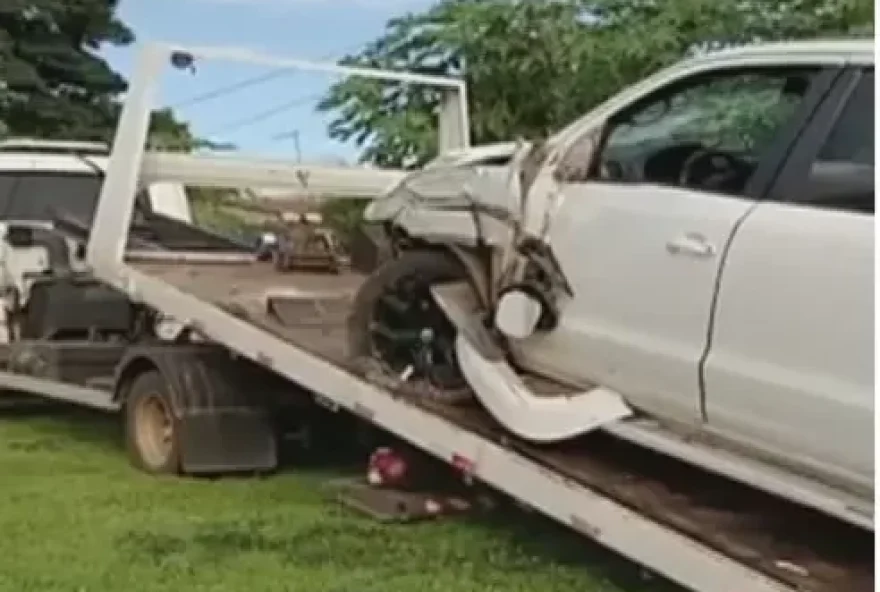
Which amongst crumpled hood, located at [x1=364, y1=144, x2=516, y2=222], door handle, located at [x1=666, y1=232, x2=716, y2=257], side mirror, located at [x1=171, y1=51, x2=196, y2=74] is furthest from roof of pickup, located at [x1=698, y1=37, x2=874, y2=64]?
side mirror, located at [x1=171, y1=51, x2=196, y2=74]

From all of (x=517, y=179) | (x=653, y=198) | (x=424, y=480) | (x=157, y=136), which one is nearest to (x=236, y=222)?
(x=157, y=136)

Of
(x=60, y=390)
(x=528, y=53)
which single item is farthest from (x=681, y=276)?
(x=528, y=53)

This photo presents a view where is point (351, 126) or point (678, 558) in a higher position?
point (351, 126)

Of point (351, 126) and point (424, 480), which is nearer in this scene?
point (424, 480)

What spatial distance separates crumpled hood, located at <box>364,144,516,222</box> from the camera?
7.27 metres

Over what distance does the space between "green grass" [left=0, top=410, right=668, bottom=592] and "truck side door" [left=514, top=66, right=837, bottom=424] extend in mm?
921

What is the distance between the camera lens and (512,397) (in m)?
7.01

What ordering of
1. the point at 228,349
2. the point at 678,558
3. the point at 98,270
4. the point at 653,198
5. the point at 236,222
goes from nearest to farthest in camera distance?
the point at 678,558
the point at 653,198
the point at 228,349
the point at 98,270
the point at 236,222

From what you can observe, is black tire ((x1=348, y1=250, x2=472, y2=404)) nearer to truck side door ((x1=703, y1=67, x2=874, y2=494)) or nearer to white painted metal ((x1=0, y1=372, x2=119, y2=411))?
truck side door ((x1=703, y1=67, x2=874, y2=494))

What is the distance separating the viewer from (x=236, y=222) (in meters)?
12.1

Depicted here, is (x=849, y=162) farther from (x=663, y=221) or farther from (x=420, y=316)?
(x=420, y=316)

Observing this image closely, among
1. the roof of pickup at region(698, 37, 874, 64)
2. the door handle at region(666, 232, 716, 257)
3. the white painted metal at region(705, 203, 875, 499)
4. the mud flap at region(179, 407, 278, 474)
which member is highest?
the roof of pickup at region(698, 37, 874, 64)

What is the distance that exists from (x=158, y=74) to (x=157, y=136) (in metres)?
1.01

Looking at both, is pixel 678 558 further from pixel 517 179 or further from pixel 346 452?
pixel 346 452
